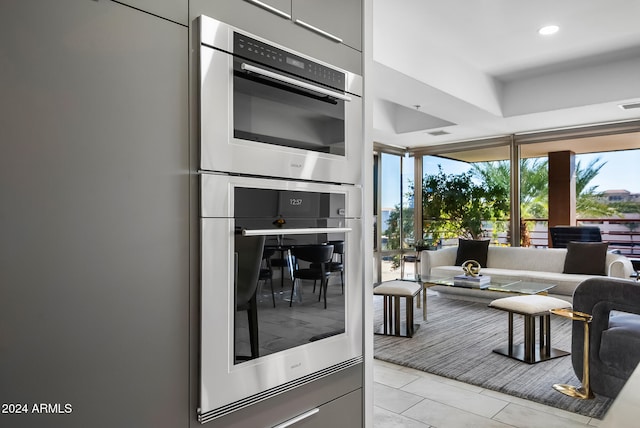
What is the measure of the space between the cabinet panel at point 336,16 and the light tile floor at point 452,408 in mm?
2082

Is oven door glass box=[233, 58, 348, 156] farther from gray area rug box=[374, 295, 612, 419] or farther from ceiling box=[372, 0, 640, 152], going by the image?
gray area rug box=[374, 295, 612, 419]

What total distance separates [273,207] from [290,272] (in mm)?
251

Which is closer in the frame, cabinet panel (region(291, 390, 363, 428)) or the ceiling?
cabinet panel (region(291, 390, 363, 428))

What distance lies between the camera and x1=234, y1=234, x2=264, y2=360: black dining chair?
139cm

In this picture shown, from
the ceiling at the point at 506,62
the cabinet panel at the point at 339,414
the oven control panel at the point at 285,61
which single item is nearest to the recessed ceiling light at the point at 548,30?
the ceiling at the point at 506,62

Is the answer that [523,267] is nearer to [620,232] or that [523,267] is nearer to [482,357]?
[620,232]

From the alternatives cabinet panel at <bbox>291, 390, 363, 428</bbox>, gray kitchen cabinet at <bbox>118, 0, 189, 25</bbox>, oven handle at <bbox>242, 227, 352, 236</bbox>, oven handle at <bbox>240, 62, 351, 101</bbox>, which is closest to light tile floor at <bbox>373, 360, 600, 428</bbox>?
cabinet panel at <bbox>291, 390, 363, 428</bbox>

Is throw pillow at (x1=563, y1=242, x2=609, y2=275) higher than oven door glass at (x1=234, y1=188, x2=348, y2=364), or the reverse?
oven door glass at (x1=234, y1=188, x2=348, y2=364)

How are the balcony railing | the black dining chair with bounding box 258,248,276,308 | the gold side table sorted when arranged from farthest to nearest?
the balcony railing → the gold side table → the black dining chair with bounding box 258,248,276,308

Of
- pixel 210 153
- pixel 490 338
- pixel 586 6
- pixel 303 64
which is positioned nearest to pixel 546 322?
pixel 490 338

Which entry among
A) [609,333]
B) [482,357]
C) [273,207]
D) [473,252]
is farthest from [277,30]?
[473,252]

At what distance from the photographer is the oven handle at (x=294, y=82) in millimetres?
A: 1395

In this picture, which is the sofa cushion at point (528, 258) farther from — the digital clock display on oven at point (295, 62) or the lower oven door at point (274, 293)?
the digital clock display on oven at point (295, 62)

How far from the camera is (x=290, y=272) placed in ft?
5.11
